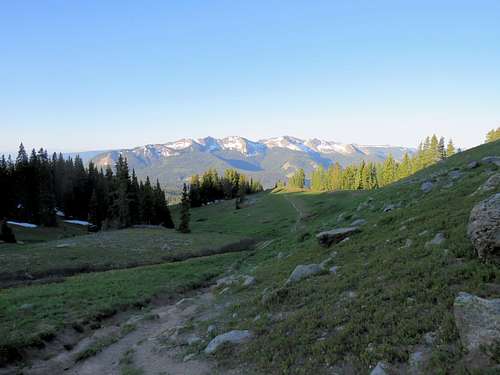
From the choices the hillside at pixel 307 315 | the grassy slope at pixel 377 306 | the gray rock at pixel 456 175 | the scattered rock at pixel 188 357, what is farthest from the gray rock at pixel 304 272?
the gray rock at pixel 456 175

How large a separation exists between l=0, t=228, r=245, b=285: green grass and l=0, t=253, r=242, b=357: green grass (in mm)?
6320

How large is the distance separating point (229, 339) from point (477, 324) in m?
8.36

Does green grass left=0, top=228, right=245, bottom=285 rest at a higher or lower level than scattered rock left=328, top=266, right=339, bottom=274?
lower

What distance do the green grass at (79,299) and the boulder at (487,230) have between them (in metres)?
20.2

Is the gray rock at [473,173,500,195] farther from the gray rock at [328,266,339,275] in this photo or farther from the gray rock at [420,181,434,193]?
the gray rock at [420,181,434,193]

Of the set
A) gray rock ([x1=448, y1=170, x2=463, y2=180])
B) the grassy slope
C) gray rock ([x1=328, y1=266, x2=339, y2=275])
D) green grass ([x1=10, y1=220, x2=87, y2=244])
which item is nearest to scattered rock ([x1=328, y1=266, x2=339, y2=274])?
gray rock ([x1=328, y1=266, x2=339, y2=275])

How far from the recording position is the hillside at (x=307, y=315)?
8695 mm

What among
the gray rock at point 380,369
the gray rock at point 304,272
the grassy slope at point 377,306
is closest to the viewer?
the gray rock at point 380,369

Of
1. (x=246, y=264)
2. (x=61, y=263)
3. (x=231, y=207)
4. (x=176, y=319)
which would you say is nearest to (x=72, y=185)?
(x=231, y=207)

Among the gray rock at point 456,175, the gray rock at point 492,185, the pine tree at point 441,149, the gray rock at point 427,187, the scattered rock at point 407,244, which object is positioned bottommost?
the scattered rock at point 407,244

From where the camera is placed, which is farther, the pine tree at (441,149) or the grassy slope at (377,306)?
the pine tree at (441,149)

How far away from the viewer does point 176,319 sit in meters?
19.7

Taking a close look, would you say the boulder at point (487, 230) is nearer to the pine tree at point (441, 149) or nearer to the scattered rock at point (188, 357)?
the scattered rock at point (188, 357)

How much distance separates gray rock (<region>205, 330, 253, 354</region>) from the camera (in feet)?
40.8
